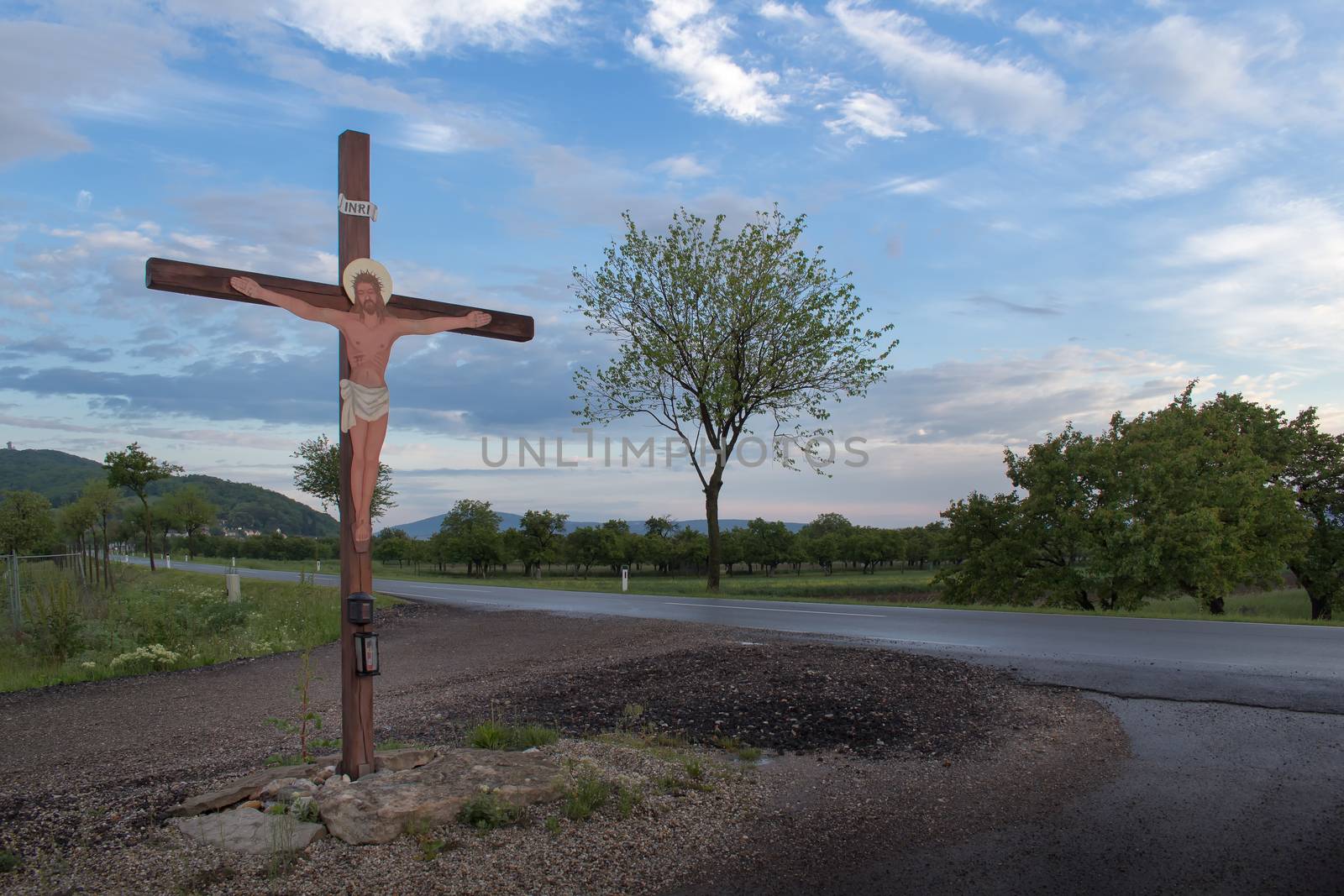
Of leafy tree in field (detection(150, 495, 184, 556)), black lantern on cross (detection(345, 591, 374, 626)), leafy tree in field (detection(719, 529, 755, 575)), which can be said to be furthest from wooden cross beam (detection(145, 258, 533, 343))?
leafy tree in field (detection(719, 529, 755, 575))

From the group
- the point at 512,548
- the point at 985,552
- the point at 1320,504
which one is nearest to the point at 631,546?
the point at 512,548

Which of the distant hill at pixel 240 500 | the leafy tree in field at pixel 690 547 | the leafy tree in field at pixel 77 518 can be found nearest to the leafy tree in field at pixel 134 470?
the leafy tree in field at pixel 77 518

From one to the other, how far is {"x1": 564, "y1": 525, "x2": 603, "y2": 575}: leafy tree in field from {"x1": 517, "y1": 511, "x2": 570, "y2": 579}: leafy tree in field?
2962mm

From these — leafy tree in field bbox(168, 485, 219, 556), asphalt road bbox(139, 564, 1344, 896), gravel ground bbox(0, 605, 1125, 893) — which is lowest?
asphalt road bbox(139, 564, 1344, 896)

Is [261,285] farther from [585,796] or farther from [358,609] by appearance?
[585,796]

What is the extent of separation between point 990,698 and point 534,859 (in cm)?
528

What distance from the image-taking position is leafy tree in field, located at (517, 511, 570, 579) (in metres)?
65.5

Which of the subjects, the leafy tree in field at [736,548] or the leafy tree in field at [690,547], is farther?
the leafy tree in field at [736,548]

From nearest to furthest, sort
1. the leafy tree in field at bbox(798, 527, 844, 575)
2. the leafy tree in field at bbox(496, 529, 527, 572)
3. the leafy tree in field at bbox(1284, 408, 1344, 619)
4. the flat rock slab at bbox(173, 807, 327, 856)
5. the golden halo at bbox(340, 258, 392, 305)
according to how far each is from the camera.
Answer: the flat rock slab at bbox(173, 807, 327, 856)
the golden halo at bbox(340, 258, 392, 305)
the leafy tree in field at bbox(1284, 408, 1344, 619)
the leafy tree in field at bbox(496, 529, 527, 572)
the leafy tree in field at bbox(798, 527, 844, 575)

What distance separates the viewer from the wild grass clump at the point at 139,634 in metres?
10.9

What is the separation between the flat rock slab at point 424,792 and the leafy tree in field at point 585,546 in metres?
64.0

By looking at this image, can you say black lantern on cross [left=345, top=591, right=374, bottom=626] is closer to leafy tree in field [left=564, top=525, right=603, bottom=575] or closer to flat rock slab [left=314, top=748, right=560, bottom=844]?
flat rock slab [left=314, top=748, right=560, bottom=844]

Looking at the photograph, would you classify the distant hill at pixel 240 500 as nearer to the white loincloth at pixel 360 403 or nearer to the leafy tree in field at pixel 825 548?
the leafy tree in field at pixel 825 548

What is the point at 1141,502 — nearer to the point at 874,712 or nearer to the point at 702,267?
the point at 702,267
